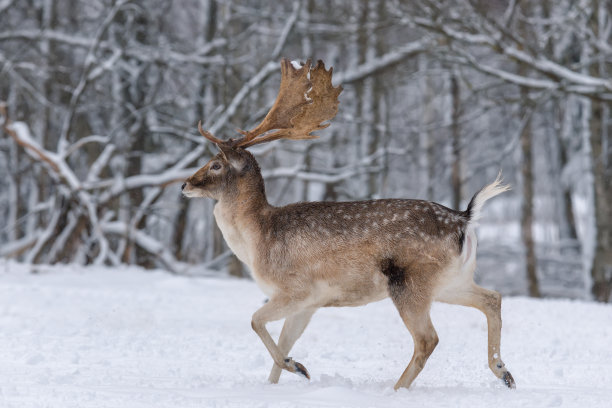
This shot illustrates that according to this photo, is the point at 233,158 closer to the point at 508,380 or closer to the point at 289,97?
the point at 289,97

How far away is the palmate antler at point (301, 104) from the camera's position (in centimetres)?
579

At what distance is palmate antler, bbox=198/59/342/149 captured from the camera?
19.0 feet

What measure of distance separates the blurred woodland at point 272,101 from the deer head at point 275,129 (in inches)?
242

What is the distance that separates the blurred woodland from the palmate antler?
6.09m

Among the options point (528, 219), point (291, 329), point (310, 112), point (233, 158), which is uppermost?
point (310, 112)

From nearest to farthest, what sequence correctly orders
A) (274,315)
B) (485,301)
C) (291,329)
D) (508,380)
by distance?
1. (508,380)
2. (274,315)
3. (485,301)
4. (291,329)

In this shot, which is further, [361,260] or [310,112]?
[310,112]

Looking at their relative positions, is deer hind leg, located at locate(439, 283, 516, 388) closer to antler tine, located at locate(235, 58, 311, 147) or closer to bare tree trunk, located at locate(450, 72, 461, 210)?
antler tine, located at locate(235, 58, 311, 147)

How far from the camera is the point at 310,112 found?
5.86m

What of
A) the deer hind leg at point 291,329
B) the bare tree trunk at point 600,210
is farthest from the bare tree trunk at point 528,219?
the deer hind leg at point 291,329

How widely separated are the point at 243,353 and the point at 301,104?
2062 mm

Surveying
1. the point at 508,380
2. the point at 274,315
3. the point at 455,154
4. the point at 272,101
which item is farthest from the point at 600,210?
the point at 274,315

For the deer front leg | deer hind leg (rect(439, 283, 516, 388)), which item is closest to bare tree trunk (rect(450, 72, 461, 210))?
deer hind leg (rect(439, 283, 516, 388))

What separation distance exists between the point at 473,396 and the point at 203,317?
434 centimetres
